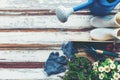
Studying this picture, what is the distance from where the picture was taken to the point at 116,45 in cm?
313

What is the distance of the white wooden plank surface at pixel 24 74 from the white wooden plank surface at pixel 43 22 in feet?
0.83

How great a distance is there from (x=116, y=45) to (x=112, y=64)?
0.15 m

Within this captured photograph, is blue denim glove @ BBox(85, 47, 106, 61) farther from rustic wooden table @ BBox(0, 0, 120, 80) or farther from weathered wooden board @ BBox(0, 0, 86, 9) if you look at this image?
weathered wooden board @ BBox(0, 0, 86, 9)

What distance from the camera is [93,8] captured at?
3.08 m

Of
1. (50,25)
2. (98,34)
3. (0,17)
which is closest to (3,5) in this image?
(0,17)

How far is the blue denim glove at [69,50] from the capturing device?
3.09 metres

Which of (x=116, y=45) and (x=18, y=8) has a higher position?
(x=18, y=8)

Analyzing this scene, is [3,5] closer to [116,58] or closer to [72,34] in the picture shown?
[72,34]

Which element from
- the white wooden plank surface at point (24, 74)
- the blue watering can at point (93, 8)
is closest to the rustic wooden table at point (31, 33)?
the white wooden plank surface at point (24, 74)

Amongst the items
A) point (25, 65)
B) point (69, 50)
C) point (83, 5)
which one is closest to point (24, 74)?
point (25, 65)

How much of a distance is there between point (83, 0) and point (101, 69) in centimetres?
43

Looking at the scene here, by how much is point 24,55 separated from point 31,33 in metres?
0.13

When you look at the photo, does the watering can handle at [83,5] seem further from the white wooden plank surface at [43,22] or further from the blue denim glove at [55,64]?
the blue denim glove at [55,64]

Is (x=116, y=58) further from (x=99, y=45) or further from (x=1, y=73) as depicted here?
(x=1, y=73)
